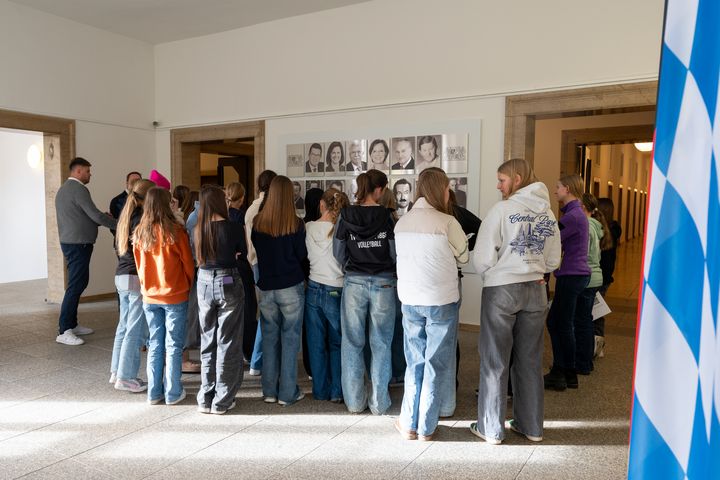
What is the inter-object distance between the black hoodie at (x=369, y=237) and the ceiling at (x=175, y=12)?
Result: 4809 mm

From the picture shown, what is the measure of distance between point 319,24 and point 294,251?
502 cm

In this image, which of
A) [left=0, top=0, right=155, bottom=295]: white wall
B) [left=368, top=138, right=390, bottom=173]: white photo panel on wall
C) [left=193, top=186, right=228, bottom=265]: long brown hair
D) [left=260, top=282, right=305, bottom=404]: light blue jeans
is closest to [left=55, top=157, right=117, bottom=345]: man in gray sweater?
[left=0, top=0, right=155, bottom=295]: white wall

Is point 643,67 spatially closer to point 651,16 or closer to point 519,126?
point 651,16

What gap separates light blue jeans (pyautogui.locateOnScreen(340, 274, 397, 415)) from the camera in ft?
12.9

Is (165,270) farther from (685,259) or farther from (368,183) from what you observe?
(685,259)

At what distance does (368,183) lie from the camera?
388cm

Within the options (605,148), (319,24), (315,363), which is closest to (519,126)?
(319,24)

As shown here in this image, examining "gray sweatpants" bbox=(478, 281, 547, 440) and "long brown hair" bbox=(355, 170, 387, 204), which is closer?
"gray sweatpants" bbox=(478, 281, 547, 440)

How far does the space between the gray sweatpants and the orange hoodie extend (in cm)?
221

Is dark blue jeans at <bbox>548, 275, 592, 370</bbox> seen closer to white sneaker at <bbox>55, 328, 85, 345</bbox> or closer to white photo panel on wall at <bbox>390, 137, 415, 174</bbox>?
white photo panel on wall at <bbox>390, 137, 415, 174</bbox>

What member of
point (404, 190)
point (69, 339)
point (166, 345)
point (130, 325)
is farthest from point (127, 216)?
point (404, 190)

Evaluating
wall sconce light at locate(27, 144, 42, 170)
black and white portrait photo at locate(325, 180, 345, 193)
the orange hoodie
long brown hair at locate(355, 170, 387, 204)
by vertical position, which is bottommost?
the orange hoodie

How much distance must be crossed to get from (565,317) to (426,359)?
1.73 m

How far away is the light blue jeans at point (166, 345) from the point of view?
4.21 meters
